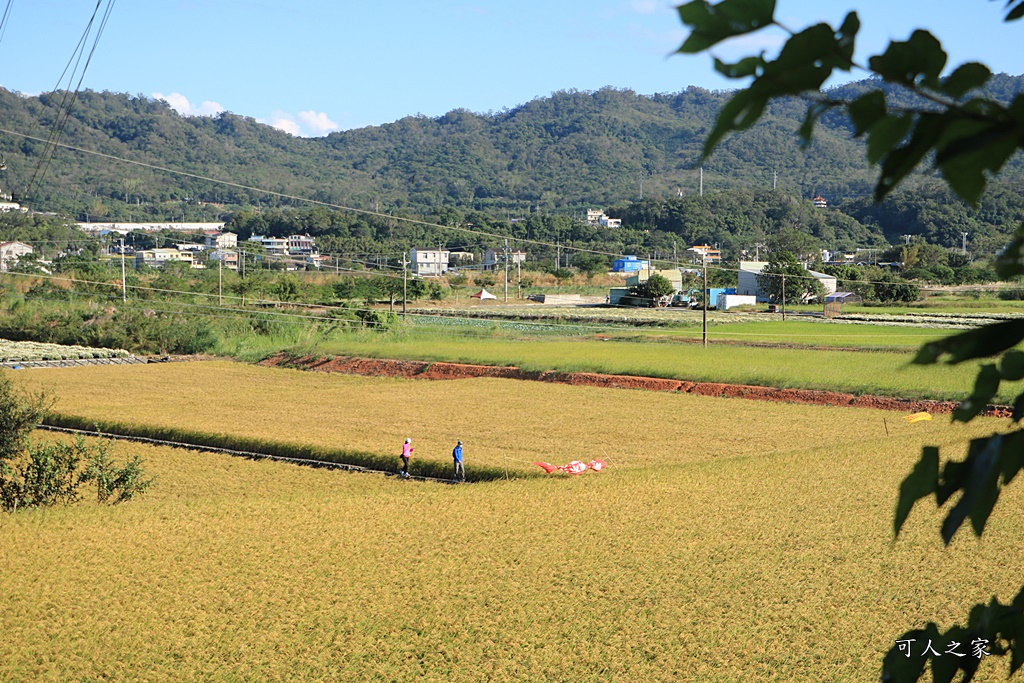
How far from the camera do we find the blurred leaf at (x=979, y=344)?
4.47ft

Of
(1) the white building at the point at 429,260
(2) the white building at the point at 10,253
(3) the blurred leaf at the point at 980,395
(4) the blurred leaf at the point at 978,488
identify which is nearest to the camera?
(4) the blurred leaf at the point at 978,488

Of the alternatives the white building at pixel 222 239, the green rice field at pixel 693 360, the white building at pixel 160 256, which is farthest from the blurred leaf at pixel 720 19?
the white building at pixel 222 239

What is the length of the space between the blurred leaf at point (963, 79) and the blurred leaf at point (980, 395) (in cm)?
45

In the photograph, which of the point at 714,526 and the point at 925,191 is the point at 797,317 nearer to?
the point at 714,526

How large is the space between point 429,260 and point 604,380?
83.9 metres

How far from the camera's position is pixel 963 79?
130cm

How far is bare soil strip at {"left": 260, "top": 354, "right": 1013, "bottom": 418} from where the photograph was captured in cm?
2858

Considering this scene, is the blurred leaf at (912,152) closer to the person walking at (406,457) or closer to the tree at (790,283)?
the person walking at (406,457)

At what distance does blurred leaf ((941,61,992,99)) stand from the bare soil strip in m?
21.2

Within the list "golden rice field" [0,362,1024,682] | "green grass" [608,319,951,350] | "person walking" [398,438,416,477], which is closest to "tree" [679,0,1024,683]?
"golden rice field" [0,362,1024,682]

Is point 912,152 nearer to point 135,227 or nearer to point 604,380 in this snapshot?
point 604,380

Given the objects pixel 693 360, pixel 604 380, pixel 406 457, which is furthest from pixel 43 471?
pixel 693 360

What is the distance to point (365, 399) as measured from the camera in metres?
34.3

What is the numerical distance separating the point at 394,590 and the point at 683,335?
39082 millimetres
